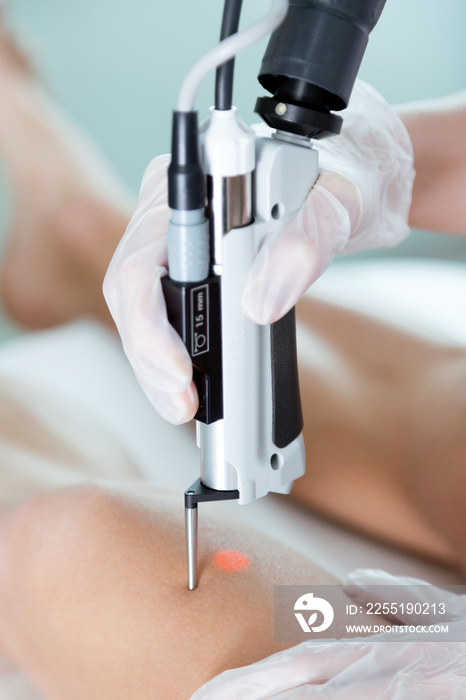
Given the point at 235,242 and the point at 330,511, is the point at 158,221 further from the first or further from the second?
the point at 330,511

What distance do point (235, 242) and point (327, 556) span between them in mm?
592

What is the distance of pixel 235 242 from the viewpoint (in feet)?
2.05

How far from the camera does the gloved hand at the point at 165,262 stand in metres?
0.66

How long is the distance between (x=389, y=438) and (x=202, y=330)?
0.56 meters

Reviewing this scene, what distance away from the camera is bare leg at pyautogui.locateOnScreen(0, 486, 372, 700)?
76cm

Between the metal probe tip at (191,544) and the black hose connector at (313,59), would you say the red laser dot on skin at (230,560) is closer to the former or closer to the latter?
the metal probe tip at (191,544)

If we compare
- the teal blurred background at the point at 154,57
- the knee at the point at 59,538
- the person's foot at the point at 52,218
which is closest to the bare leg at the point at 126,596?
the knee at the point at 59,538

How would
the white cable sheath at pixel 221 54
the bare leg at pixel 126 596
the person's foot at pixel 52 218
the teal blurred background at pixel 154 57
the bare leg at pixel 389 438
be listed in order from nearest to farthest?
the white cable sheath at pixel 221 54 < the bare leg at pixel 126 596 < the bare leg at pixel 389 438 < the person's foot at pixel 52 218 < the teal blurred background at pixel 154 57

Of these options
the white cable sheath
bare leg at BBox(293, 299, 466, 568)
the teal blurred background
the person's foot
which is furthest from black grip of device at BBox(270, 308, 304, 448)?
the teal blurred background

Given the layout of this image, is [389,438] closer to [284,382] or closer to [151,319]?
[284,382]

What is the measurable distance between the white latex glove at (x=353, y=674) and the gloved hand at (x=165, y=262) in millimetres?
249

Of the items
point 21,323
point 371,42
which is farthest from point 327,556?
point 371,42

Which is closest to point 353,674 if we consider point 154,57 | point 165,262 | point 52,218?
point 165,262

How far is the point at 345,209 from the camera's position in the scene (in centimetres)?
79
